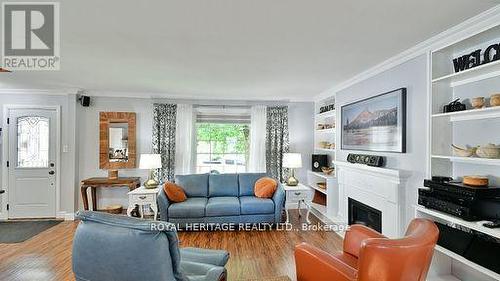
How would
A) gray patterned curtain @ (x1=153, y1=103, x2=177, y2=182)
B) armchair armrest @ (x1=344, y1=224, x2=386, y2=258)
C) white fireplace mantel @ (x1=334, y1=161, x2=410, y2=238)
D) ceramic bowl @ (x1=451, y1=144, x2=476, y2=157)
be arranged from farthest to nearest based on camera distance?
gray patterned curtain @ (x1=153, y1=103, x2=177, y2=182), white fireplace mantel @ (x1=334, y1=161, x2=410, y2=238), armchair armrest @ (x1=344, y1=224, x2=386, y2=258), ceramic bowl @ (x1=451, y1=144, x2=476, y2=157)

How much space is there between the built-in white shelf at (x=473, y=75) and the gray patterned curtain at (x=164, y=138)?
14.3 ft

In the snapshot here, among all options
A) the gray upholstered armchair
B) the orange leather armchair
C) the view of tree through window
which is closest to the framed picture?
the orange leather armchair

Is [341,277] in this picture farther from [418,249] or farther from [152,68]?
[152,68]

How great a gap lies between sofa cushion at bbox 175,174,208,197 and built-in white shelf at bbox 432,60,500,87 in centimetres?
367

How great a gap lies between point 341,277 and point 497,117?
1754 millimetres

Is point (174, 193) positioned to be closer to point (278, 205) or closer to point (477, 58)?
point (278, 205)

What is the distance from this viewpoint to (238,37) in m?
2.42

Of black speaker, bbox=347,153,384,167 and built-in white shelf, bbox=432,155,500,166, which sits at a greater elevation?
built-in white shelf, bbox=432,155,500,166

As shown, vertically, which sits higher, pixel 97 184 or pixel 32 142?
pixel 32 142

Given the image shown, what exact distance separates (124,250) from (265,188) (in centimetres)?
317

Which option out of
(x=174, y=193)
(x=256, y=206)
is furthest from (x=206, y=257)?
(x=174, y=193)

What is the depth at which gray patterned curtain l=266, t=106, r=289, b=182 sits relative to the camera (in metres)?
5.52

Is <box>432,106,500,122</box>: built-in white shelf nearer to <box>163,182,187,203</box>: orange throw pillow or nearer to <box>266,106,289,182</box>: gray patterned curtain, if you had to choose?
<box>266,106,289,182</box>: gray patterned curtain

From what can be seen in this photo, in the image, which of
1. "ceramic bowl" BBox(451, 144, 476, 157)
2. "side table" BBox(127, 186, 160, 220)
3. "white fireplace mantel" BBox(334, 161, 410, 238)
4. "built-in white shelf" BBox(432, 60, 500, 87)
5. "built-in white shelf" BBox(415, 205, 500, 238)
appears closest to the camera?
"built-in white shelf" BBox(415, 205, 500, 238)
